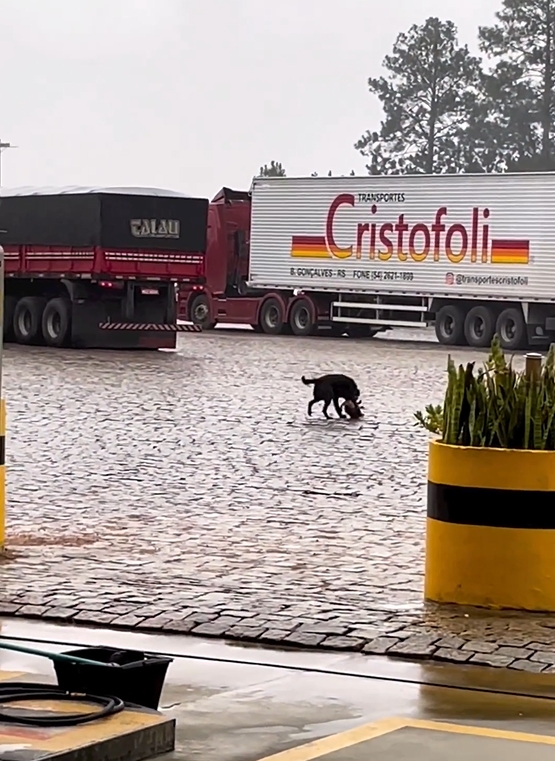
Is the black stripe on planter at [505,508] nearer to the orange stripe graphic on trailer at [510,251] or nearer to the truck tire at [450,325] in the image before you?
the orange stripe graphic on trailer at [510,251]

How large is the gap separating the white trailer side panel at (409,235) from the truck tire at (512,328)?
18.8 inches

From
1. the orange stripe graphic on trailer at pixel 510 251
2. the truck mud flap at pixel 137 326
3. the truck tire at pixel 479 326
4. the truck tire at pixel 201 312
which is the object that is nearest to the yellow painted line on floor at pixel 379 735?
the truck mud flap at pixel 137 326

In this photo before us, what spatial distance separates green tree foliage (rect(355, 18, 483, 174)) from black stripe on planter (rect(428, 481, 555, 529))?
8361cm

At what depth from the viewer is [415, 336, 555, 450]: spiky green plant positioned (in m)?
8.47

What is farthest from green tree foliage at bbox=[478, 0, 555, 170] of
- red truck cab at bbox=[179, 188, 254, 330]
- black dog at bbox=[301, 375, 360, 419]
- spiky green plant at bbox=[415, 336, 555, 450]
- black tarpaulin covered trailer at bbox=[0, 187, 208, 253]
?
spiky green plant at bbox=[415, 336, 555, 450]

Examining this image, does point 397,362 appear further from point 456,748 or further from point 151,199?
point 456,748

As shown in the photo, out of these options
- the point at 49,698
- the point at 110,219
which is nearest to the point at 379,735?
the point at 49,698

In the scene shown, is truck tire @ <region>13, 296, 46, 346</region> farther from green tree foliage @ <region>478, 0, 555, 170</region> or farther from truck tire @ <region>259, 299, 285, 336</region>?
green tree foliage @ <region>478, 0, 555, 170</region>

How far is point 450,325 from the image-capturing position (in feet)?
129

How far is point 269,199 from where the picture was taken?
144ft

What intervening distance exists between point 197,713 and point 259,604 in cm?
228

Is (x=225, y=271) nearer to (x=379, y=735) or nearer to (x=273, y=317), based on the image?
(x=273, y=317)

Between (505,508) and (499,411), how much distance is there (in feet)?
1.60

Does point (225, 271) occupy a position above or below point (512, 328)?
above
